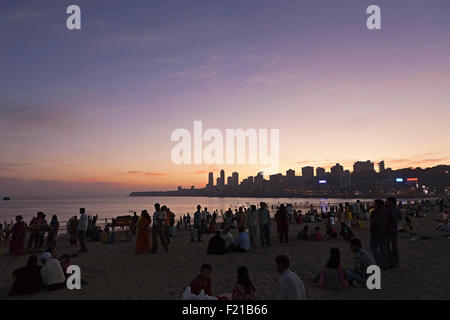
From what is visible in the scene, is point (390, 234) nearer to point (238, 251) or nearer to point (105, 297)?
point (238, 251)

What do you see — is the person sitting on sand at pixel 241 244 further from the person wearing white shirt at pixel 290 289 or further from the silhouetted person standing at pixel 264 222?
the person wearing white shirt at pixel 290 289

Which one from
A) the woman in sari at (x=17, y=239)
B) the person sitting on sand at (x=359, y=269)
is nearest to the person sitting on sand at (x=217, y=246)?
the person sitting on sand at (x=359, y=269)

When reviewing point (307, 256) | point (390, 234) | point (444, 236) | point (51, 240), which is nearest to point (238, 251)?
point (307, 256)

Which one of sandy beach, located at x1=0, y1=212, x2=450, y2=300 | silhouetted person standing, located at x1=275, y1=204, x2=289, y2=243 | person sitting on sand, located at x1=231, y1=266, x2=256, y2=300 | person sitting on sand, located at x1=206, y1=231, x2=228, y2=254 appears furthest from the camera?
silhouetted person standing, located at x1=275, y1=204, x2=289, y2=243

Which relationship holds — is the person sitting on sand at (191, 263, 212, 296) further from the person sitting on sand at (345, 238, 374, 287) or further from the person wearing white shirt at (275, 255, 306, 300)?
the person sitting on sand at (345, 238, 374, 287)

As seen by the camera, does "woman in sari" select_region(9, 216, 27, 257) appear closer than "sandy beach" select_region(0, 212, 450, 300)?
No

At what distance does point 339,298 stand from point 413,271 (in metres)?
3.78

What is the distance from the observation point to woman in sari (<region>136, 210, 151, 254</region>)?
13.0m

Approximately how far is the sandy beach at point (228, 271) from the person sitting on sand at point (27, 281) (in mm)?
201

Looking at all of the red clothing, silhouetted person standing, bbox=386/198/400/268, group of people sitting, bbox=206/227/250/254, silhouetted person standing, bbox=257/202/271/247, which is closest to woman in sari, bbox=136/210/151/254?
group of people sitting, bbox=206/227/250/254

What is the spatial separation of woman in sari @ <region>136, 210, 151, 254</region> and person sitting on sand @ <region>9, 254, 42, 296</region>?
5505 mm

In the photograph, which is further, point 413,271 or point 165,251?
point 165,251

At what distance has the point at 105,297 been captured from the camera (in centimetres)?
719
